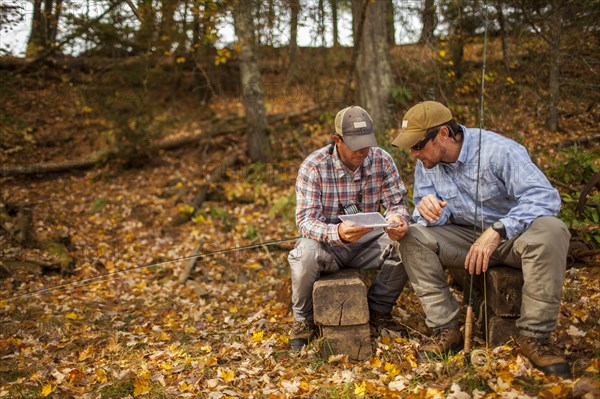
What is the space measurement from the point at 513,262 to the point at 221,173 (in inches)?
285

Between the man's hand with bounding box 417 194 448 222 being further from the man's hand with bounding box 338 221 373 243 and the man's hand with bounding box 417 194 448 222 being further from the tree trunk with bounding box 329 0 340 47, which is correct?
the tree trunk with bounding box 329 0 340 47

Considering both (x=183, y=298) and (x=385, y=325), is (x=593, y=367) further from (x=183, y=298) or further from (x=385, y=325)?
(x=183, y=298)

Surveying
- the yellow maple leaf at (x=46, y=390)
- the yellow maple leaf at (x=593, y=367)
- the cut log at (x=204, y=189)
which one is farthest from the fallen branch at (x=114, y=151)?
the yellow maple leaf at (x=593, y=367)

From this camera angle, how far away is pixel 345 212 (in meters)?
4.41

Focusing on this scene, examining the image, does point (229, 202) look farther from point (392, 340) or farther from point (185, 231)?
point (392, 340)

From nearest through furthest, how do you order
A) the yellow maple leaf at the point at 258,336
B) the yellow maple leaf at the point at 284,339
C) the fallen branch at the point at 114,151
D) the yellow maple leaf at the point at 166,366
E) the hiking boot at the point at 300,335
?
the yellow maple leaf at the point at 166,366
the hiking boot at the point at 300,335
the yellow maple leaf at the point at 284,339
the yellow maple leaf at the point at 258,336
the fallen branch at the point at 114,151

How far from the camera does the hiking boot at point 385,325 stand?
433cm

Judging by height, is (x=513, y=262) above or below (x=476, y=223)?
below

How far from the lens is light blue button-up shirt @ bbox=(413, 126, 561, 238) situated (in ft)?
11.4

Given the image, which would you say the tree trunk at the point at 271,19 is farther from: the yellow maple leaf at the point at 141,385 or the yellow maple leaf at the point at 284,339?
the yellow maple leaf at the point at 141,385

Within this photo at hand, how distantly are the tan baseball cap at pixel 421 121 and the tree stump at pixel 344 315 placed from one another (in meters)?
1.13

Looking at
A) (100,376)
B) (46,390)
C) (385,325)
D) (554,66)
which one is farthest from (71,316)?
(554,66)

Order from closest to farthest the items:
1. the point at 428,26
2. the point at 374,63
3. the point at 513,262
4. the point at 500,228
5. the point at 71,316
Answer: the point at 500,228 < the point at 513,262 < the point at 71,316 < the point at 428,26 < the point at 374,63

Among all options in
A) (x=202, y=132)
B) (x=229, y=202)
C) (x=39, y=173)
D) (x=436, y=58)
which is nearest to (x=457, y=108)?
(x=436, y=58)
